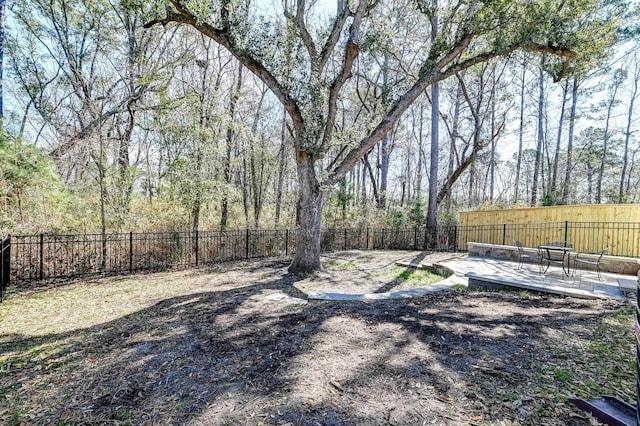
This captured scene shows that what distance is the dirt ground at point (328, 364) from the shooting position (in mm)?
2172

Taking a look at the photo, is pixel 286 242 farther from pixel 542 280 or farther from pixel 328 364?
Result: pixel 328 364

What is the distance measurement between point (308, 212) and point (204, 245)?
4593mm

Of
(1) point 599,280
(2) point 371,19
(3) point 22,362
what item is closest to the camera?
(3) point 22,362

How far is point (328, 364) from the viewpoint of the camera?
110 inches

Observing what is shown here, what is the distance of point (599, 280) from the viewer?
5.87 m

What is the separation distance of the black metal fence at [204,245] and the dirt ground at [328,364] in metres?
3.78

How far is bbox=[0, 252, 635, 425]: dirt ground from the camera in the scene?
217cm

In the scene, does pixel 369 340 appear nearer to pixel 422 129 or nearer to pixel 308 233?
pixel 308 233

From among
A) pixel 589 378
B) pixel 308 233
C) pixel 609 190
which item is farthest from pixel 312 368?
pixel 609 190

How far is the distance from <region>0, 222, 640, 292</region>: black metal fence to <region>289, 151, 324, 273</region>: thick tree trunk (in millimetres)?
3739

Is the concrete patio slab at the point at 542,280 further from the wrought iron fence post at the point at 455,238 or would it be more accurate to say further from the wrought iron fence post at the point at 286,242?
the wrought iron fence post at the point at 286,242

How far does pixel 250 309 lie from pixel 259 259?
564cm

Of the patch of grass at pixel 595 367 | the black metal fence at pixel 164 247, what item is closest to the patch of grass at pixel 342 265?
the black metal fence at pixel 164 247

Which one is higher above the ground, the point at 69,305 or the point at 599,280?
the point at 599,280
